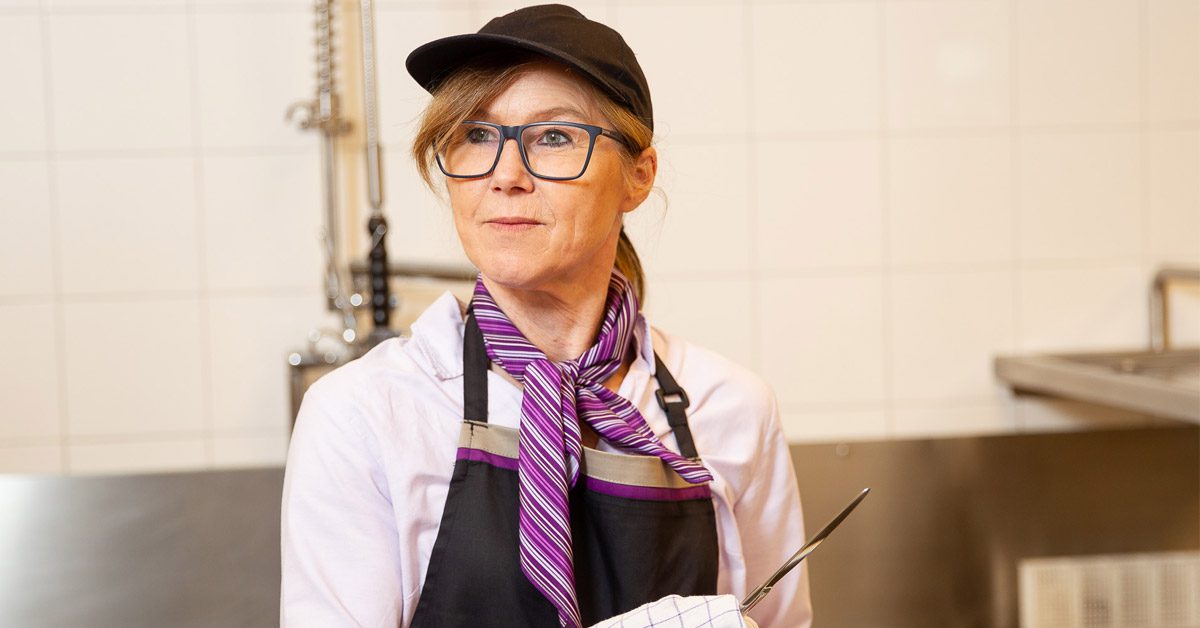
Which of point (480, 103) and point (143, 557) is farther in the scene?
point (143, 557)

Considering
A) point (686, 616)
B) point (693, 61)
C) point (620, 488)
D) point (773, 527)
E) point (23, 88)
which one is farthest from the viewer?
point (693, 61)

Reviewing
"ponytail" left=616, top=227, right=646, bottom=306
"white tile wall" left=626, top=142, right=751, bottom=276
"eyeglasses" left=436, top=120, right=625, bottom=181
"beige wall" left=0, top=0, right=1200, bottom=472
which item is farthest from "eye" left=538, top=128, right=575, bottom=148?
"white tile wall" left=626, top=142, right=751, bottom=276

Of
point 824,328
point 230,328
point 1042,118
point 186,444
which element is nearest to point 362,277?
point 230,328

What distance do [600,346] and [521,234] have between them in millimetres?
133

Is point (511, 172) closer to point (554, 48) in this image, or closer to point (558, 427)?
point (554, 48)

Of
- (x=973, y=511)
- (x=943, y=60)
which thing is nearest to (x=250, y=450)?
(x=973, y=511)

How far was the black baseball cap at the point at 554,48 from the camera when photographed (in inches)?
33.5

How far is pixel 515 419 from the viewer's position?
2.99ft

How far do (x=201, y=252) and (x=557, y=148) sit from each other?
1.17 metres

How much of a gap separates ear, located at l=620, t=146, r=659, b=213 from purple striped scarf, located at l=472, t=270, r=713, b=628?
3.5 inches

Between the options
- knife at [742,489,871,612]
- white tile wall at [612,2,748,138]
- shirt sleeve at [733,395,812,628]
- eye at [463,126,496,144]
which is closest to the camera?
knife at [742,489,871,612]

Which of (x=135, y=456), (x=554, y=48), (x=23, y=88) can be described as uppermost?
(x=23, y=88)

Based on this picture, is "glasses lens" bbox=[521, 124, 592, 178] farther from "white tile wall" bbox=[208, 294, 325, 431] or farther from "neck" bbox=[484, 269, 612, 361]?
"white tile wall" bbox=[208, 294, 325, 431]

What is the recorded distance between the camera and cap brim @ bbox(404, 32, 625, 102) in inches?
33.0
